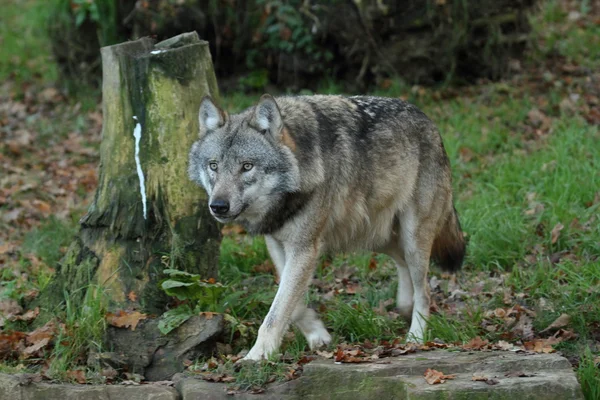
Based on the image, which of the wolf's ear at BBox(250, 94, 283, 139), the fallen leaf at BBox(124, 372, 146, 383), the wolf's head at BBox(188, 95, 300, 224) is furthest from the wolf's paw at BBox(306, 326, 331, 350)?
the wolf's ear at BBox(250, 94, 283, 139)

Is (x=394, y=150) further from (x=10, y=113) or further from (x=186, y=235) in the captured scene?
(x=10, y=113)

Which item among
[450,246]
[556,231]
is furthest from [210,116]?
[556,231]

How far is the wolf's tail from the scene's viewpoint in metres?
6.07

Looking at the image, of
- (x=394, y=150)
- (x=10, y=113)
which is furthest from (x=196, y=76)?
(x=10, y=113)

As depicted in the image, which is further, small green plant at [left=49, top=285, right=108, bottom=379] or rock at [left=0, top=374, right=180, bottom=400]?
small green plant at [left=49, top=285, right=108, bottom=379]

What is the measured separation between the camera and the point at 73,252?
5.68 metres

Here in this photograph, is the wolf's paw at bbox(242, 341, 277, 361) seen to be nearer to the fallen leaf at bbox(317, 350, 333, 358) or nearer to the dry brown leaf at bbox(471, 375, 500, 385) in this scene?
the fallen leaf at bbox(317, 350, 333, 358)

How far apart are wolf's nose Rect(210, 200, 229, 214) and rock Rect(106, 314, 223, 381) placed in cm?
85

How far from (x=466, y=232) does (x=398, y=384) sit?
9.67 feet

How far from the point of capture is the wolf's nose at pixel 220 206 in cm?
472

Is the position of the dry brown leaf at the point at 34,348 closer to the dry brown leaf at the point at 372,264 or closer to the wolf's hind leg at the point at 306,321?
the wolf's hind leg at the point at 306,321

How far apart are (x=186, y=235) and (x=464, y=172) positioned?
361 cm

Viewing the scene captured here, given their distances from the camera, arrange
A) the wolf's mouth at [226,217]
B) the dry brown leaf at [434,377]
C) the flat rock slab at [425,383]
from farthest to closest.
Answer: the wolf's mouth at [226,217] → the dry brown leaf at [434,377] → the flat rock slab at [425,383]

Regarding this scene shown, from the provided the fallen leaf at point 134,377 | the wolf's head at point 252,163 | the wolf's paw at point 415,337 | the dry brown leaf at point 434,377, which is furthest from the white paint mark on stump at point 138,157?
the dry brown leaf at point 434,377
